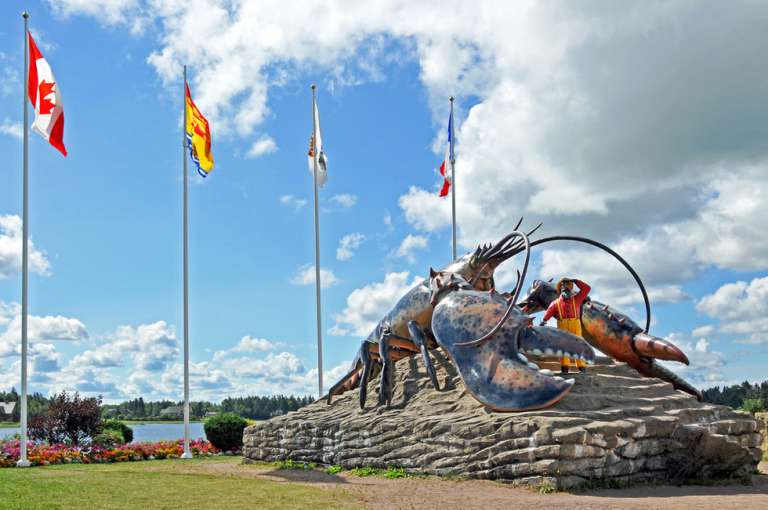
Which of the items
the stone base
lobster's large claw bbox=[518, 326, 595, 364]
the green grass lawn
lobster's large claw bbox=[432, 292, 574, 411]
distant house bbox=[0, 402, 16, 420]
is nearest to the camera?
the green grass lawn

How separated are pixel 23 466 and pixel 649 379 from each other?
14.2 meters

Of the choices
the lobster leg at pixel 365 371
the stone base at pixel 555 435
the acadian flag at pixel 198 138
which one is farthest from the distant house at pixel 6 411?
the lobster leg at pixel 365 371

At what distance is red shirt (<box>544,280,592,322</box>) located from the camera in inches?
535

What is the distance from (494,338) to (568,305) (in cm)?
273

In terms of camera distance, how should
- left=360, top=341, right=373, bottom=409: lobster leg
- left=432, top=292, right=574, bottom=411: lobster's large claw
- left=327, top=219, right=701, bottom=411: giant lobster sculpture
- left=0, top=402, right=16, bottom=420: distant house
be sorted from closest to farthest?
1. left=432, top=292, right=574, bottom=411: lobster's large claw
2. left=327, top=219, right=701, bottom=411: giant lobster sculpture
3. left=360, top=341, right=373, bottom=409: lobster leg
4. left=0, top=402, right=16, bottom=420: distant house

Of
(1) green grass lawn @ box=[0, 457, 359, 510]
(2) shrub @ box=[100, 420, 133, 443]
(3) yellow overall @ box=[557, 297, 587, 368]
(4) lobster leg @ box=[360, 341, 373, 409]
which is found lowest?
(2) shrub @ box=[100, 420, 133, 443]

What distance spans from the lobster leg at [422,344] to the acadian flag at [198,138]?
30.0 ft

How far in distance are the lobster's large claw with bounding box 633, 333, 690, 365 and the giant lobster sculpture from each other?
0.02 m

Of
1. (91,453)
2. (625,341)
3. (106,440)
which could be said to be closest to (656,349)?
(625,341)

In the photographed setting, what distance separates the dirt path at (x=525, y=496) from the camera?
8.77m

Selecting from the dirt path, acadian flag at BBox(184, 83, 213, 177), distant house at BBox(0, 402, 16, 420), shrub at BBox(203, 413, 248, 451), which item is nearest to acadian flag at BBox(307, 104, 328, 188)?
acadian flag at BBox(184, 83, 213, 177)

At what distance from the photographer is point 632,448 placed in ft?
34.0

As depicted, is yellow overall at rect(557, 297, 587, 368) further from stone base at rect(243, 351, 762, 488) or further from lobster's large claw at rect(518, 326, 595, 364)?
lobster's large claw at rect(518, 326, 595, 364)

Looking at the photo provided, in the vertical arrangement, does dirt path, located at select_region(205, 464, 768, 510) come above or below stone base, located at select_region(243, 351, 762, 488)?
below
